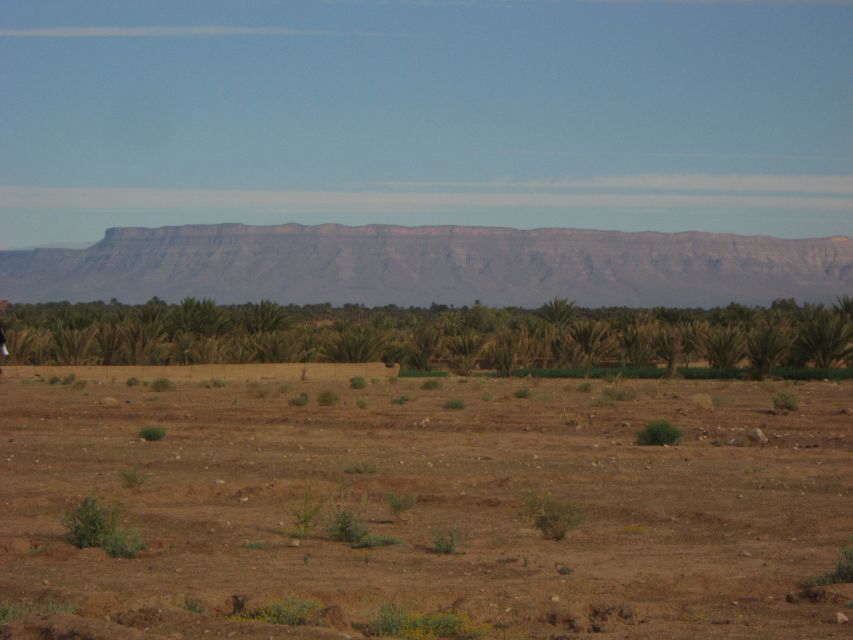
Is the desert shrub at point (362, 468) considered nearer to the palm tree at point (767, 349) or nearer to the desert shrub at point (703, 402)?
the desert shrub at point (703, 402)

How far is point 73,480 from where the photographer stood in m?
15.9

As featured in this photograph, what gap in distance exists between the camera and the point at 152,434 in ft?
67.7

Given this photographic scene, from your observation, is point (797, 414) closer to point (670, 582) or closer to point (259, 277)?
point (670, 582)

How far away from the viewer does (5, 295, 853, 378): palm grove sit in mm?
39188

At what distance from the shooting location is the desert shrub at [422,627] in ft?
27.3

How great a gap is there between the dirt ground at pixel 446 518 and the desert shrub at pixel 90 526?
0.22 m

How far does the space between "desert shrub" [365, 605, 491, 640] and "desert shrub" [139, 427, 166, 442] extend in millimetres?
12707

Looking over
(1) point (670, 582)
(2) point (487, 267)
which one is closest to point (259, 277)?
(2) point (487, 267)

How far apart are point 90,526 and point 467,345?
34362 millimetres

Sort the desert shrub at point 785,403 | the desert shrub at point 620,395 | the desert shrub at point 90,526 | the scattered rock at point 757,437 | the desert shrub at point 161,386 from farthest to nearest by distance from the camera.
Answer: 1. the desert shrub at point 161,386
2. the desert shrub at point 620,395
3. the desert shrub at point 785,403
4. the scattered rock at point 757,437
5. the desert shrub at point 90,526

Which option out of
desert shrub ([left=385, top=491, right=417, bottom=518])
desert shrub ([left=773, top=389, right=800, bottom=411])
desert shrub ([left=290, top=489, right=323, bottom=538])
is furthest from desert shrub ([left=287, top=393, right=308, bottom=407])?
desert shrub ([left=385, top=491, right=417, bottom=518])

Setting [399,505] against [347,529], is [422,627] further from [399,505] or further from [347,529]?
[399,505]

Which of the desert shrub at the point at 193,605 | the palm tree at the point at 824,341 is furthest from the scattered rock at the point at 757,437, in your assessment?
the palm tree at the point at 824,341

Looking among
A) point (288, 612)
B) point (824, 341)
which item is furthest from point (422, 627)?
point (824, 341)
